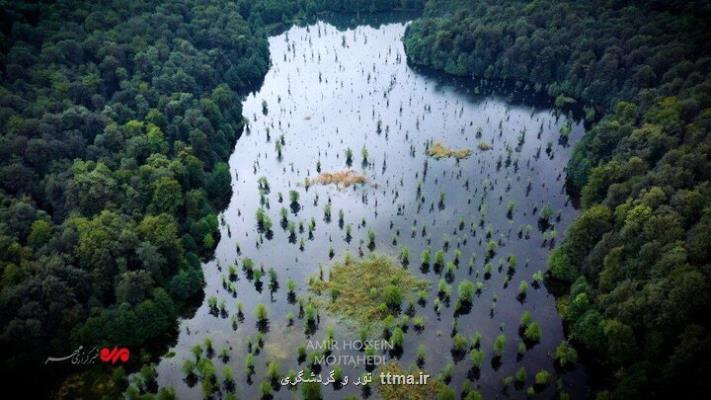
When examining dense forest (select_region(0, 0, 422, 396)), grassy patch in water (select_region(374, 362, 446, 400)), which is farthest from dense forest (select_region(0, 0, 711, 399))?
grassy patch in water (select_region(374, 362, 446, 400))

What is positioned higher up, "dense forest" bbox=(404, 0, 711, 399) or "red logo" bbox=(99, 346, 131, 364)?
"dense forest" bbox=(404, 0, 711, 399)

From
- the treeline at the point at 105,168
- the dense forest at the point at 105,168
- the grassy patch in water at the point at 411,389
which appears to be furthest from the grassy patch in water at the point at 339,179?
the grassy patch in water at the point at 411,389

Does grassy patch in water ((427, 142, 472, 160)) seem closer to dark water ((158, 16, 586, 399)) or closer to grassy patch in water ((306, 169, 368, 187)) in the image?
dark water ((158, 16, 586, 399))

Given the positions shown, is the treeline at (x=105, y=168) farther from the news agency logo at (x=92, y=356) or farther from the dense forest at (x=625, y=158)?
the dense forest at (x=625, y=158)

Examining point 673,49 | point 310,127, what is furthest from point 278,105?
point 673,49

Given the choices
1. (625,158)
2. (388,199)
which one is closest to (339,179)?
(388,199)

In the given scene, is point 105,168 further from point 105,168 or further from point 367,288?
point 367,288

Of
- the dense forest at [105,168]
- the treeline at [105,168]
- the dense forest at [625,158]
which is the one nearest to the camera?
the dense forest at [625,158]
